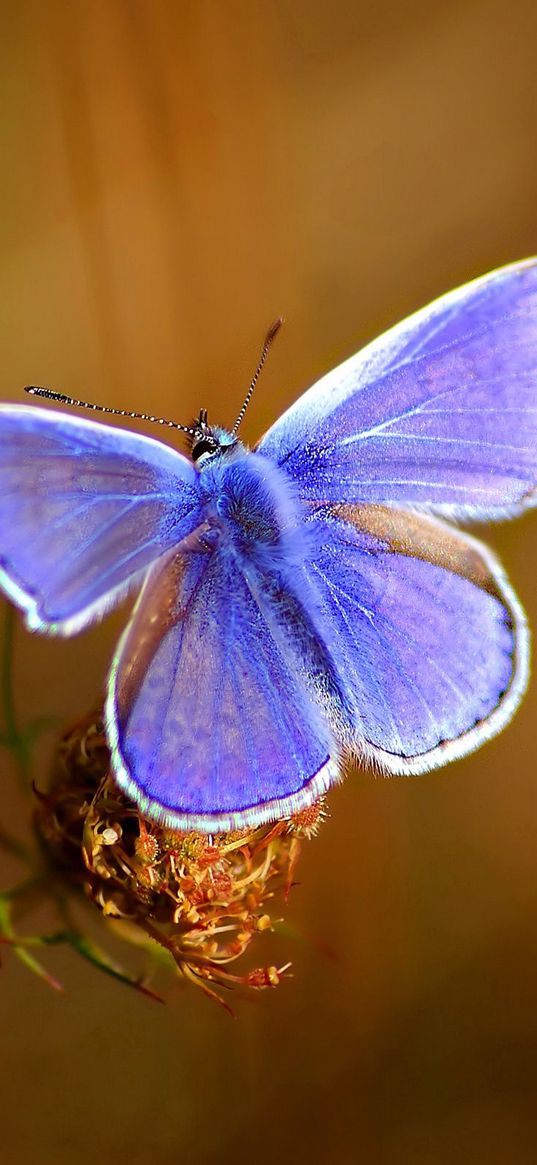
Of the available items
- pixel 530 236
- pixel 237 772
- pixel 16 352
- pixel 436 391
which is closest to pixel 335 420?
pixel 436 391

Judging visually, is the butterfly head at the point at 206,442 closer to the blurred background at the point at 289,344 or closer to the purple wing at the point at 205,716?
the purple wing at the point at 205,716

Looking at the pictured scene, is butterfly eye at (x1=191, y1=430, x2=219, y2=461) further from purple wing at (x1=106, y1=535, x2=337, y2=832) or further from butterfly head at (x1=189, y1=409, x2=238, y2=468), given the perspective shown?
purple wing at (x1=106, y1=535, x2=337, y2=832)

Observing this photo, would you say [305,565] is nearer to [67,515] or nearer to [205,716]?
[205,716]

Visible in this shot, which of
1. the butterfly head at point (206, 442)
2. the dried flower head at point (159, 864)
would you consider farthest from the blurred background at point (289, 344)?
the butterfly head at point (206, 442)

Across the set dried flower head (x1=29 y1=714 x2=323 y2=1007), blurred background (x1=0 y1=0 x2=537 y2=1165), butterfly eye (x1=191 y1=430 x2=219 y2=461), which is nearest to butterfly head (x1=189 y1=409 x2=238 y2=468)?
butterfly eye (x1=191 y1=430 x2=219 y2=461)

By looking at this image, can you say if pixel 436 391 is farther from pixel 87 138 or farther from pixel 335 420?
pixel 87 138
